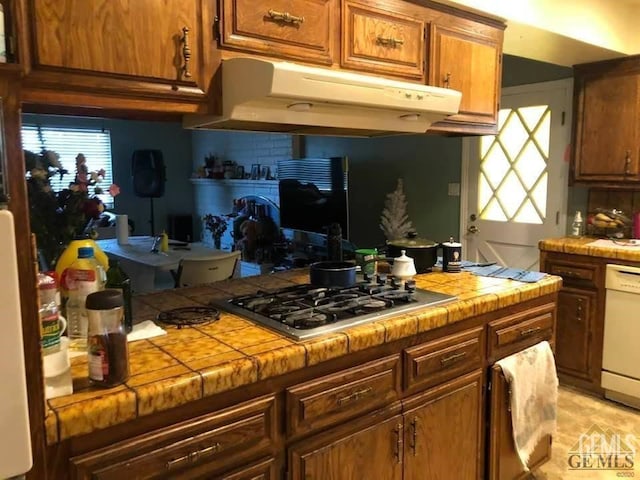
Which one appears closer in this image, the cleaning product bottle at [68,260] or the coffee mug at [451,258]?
the cleaning product bottle at [68,260]

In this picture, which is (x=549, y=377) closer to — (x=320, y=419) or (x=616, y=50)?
(x=320, y=419)

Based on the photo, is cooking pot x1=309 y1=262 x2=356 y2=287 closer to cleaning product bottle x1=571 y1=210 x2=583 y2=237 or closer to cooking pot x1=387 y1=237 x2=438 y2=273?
cooking pot x1=387 y1=237 x2=438 y2=273

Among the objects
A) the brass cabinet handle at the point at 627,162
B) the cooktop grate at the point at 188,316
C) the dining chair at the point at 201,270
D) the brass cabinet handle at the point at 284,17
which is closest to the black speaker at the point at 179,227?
the dining chair at the point at 201,270

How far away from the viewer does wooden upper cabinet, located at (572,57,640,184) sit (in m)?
3.28

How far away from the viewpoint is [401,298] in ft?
6.06

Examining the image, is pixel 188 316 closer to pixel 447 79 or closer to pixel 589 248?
pixel 447 79

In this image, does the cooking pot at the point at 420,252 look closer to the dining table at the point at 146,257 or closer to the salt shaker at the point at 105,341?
the salt shaker at the point at 105,341

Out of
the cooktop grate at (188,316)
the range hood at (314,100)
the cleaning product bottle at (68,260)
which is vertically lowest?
the cooktop grate at (188,316)

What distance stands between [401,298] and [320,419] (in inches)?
21.7

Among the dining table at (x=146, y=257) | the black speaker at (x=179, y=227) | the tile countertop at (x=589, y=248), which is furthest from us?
the black speaker at (x=179, y=227)

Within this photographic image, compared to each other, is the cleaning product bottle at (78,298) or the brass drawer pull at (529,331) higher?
the cleaning product bottle at (78,298)

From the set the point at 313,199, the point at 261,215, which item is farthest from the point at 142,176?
the point at 313,199

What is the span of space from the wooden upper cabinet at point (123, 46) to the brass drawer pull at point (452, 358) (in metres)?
1.20

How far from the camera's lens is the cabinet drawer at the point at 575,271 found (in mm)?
3176
